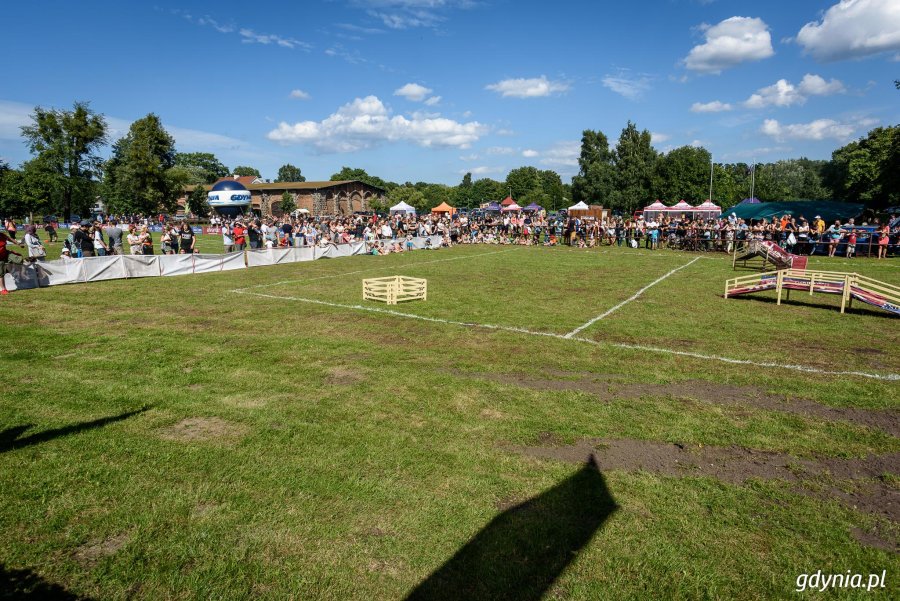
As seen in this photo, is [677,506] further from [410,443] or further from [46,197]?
[46,197]

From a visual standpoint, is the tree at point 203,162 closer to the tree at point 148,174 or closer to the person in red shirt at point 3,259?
the tree at point 148,174

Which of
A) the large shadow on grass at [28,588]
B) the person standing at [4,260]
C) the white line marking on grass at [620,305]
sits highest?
the person standing at [4,260]

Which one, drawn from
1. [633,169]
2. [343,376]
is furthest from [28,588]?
[633,169]

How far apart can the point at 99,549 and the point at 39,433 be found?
2.56 m

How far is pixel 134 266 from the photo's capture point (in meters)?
17.1

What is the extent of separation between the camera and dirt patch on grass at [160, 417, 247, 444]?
5.39m

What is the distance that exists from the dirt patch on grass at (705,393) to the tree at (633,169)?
66.1m

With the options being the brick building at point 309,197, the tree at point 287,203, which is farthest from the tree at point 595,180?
the tree at point 287,203

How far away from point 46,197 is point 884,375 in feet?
266

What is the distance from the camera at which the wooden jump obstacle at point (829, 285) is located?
35.4 feet

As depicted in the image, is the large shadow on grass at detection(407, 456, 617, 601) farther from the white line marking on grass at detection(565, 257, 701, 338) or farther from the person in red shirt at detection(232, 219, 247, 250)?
the person in red shirt at detection(232, 219, 247, 250)

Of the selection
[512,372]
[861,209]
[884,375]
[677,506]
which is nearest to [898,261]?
[861,209]

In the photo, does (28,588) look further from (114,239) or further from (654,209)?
(654,209)

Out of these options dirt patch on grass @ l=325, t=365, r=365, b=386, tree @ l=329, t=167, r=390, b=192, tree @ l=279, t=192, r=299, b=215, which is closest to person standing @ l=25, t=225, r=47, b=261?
dirt patch on grass @ l=325, t=365, r=365, b=386
